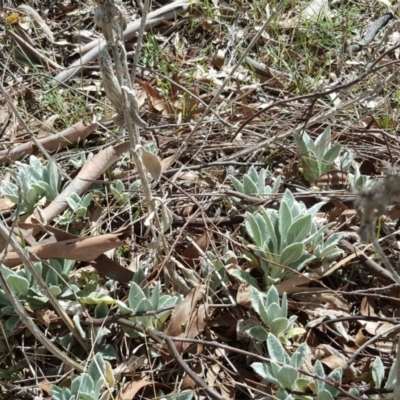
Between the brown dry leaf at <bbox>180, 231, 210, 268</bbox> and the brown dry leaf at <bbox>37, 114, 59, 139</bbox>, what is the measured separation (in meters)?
0.95

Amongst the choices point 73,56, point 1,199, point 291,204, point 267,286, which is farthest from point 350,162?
point 73,56

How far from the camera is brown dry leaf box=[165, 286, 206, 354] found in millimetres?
1754

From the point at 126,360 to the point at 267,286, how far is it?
47 centimetres

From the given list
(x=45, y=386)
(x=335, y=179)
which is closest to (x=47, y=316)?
(x=45, y=386)

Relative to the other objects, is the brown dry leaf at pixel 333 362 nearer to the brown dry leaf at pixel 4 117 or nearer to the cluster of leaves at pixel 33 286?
the cluster of leaves at pixel 33 286

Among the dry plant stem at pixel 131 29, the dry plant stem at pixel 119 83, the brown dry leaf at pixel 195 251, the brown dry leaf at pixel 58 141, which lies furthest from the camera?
the dry plant stem at pixel 131 29

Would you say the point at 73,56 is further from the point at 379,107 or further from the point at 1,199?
the point at 379,107

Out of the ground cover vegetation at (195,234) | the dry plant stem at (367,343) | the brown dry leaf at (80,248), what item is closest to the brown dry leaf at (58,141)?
the ground cover vegetation at (195,234)

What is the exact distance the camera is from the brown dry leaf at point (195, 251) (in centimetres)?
199

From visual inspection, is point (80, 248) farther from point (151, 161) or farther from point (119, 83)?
point (119, 83)

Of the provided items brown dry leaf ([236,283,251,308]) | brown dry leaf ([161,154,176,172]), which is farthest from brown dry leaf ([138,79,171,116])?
brown dry leaf ([236,283,251,308])

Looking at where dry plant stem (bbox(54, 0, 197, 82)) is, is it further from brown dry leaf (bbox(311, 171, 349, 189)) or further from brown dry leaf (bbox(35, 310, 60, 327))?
brown dry leaf (bbox(35, 310, 60, 327))

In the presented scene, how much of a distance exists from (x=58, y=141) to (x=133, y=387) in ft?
3.95

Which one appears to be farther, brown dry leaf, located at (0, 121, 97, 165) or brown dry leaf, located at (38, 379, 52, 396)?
brown dry leaf, located at (0, 121, 97, 165)
